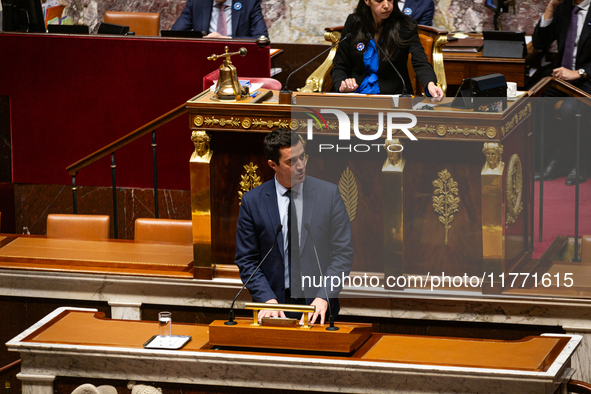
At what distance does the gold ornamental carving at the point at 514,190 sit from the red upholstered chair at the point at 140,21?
4.26 m

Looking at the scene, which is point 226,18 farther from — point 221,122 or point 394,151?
point 394,151

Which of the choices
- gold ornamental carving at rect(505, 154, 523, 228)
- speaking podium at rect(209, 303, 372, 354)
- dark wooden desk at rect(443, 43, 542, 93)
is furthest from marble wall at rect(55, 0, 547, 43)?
speaking podium at rect(209, 303, 372, 354)

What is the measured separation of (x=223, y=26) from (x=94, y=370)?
389cm

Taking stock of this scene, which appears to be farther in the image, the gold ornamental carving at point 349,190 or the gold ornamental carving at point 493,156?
the gold ornamental carving at point 349,190

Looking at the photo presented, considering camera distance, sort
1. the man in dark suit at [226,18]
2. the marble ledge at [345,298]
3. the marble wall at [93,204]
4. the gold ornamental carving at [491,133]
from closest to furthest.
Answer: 1. the gold ornamental carving at [491,133]
2. the marble ledge at [345,298]
3. the marble wall at [93,204]
4. the man in dark suit at [226,18]

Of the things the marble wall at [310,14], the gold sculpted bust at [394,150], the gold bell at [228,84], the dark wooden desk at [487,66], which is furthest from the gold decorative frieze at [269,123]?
the marble wall at [310,14]

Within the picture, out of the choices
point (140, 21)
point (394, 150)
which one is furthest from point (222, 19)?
point (394, 150)

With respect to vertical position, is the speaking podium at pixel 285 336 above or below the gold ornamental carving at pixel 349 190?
below

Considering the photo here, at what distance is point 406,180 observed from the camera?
13.0 ft

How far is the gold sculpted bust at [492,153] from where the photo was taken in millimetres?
3787

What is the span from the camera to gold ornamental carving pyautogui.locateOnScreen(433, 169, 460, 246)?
12.8ft

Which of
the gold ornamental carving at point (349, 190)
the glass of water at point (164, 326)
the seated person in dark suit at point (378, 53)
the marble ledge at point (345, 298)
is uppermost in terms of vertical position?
the seated person in dark suit at point (378, 53)

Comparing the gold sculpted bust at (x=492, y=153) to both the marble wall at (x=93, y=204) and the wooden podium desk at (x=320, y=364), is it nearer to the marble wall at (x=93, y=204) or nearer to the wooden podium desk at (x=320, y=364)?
the wooden podium desk at (x=320, y=364)

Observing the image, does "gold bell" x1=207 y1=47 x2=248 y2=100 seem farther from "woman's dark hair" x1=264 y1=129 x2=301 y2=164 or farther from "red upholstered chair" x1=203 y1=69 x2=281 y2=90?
"woman's dark hair" x1=264 y1=129 x2=301 y2=164
